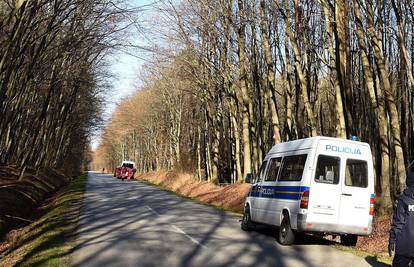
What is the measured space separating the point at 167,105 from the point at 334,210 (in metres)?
45.2

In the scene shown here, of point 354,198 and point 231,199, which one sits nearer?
point 354,198

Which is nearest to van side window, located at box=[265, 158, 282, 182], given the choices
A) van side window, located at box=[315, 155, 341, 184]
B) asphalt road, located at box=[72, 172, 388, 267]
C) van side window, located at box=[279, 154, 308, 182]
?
van side window, located at box=[279, 154, 308, 182]

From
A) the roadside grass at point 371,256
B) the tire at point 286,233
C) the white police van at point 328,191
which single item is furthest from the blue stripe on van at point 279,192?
the roadside grass at point 371,256

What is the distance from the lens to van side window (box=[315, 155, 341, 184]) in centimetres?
1093

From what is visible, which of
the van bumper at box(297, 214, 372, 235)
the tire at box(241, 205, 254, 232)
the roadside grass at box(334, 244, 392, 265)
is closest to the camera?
the roadside grass at box(334, 244, 392, 265)

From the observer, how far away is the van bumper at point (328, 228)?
35.1ft

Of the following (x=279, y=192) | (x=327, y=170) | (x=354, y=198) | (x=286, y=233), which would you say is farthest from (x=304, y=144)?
(x=286, y=233)

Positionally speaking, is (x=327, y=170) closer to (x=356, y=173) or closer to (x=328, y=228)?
(x=356, y=173)

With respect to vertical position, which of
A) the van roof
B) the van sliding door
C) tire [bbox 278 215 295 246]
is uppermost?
the van roof

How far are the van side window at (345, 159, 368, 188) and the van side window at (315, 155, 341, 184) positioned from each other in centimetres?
28

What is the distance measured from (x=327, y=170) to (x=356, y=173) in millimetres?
765

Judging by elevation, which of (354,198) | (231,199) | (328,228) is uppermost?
(354,198)

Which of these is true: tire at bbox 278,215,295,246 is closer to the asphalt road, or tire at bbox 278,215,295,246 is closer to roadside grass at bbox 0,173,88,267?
the asphalt road

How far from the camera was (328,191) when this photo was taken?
428 inches
